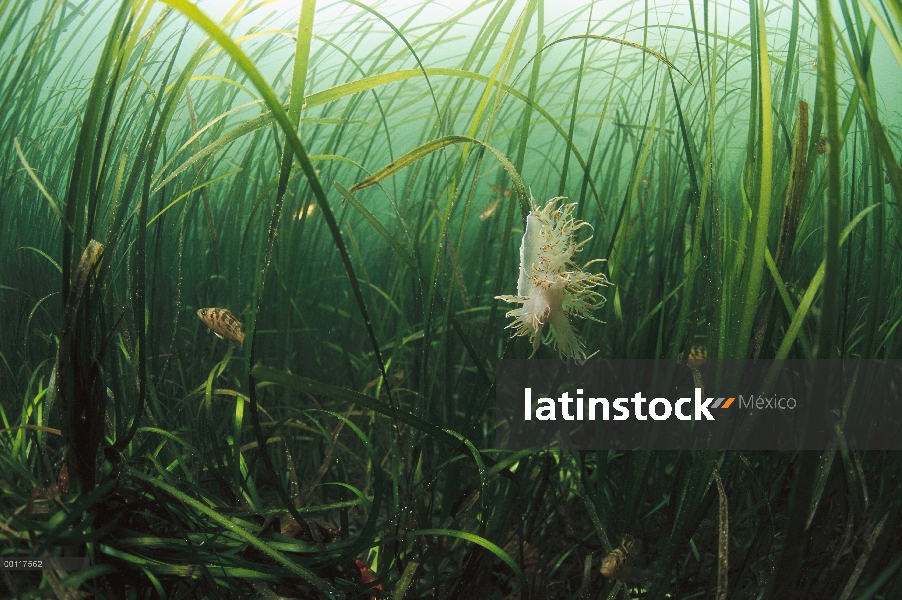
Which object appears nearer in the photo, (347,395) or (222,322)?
(347,395)

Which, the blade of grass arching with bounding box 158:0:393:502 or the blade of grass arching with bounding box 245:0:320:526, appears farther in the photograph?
the blade of grass arching with bounding box 245:0:320:526

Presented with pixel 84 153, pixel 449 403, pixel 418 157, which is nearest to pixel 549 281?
pixel 418 157

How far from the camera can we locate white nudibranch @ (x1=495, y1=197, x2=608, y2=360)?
0.97 metres

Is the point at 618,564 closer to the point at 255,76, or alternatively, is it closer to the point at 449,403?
the point at 449,403

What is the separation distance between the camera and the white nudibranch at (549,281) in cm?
97

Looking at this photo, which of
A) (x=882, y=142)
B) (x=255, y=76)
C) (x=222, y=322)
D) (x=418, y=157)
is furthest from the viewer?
(x=222, y=322)

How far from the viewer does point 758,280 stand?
0.83m

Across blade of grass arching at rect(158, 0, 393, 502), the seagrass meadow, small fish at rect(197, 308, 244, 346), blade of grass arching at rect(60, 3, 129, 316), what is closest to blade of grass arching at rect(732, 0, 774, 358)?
the seagrass meadow

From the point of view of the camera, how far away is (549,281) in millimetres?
968

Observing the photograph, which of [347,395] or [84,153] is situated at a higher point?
[84,153]

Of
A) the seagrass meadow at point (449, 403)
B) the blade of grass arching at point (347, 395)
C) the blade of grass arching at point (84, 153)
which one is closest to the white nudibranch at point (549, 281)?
the seagrass meadow at point (449, 403)

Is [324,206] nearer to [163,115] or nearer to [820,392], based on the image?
[163,115]

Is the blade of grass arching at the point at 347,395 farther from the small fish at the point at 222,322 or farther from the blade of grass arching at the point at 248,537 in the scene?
the small fish at the point at 222,322

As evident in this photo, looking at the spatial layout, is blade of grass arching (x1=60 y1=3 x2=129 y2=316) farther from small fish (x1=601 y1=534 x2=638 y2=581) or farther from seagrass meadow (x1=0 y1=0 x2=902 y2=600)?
small fish (x1=601 y1=534 x2=638 y2=581)
